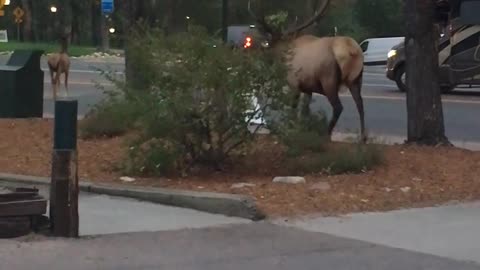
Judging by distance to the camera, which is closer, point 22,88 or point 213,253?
point 213,253

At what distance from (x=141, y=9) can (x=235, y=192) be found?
8.04m

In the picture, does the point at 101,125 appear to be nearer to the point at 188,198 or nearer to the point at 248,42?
the point at 248,42

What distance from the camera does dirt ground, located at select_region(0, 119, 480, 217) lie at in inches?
453

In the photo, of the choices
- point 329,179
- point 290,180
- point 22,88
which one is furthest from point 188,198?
point 22,88

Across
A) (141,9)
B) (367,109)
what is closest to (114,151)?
(141,9)

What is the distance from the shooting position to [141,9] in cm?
1911

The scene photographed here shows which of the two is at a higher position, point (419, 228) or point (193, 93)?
point (193, 93)

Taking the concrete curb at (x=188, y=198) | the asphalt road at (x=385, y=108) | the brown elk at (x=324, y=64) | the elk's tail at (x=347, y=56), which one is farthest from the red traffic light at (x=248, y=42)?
the asphalt road at (x=385, y=108)

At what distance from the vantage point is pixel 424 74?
15.1 meters

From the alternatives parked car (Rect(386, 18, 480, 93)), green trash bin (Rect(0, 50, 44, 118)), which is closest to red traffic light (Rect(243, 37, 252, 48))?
green trash bin (Rect(0, 50, 44, 118))

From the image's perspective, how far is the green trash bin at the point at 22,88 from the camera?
18672 mm

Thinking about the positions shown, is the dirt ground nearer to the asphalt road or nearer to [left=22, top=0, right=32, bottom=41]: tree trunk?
the asphalt road

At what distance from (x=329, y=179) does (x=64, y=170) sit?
3824 millimetres

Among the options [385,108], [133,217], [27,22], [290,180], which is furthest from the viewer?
[27,22]
